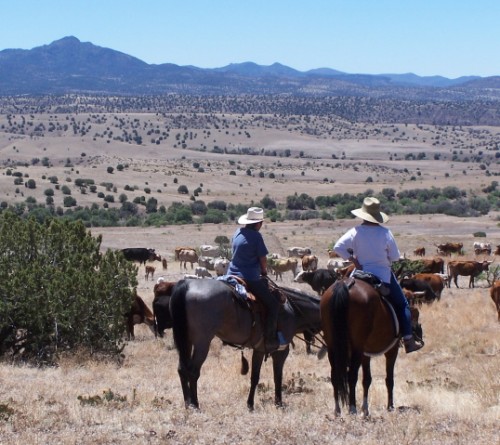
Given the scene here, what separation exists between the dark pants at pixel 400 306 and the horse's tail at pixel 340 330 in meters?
0.76

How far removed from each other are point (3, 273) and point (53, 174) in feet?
252

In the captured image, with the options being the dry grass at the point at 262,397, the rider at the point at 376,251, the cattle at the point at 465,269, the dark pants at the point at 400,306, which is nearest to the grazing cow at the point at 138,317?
the dry grass at the point at 262,397

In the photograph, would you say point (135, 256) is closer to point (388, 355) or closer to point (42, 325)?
point (42, 325)

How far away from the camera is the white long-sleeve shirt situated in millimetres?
10031

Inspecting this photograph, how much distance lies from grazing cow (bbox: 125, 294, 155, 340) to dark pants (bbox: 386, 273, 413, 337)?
32.1ft

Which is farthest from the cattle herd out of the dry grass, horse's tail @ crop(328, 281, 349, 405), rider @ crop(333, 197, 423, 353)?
horse's tail @ crop(328, 281, 349, 405)

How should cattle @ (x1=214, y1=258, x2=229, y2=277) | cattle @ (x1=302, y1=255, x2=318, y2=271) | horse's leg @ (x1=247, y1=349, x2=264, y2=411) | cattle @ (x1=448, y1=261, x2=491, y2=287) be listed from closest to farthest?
horse's leg @ (x1=247, y1=349, x2=264, y2=411), cattle @ (x1=448, y1=261, x2=491, y2=287), cattle @ (x1=214, y1=258, x2=229, y2=277), cattle @ (x1=302, y1=255, x2=318, y2=271)

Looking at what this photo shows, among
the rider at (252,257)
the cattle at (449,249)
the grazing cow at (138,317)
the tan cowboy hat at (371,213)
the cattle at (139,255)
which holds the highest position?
the tan cowboy hat at (371,213)

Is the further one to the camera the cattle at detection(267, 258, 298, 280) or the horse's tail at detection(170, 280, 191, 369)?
the cattle at detection(267, 258, 298, 280)

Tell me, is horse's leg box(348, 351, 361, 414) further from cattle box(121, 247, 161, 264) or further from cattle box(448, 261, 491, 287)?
cattle box(121, 247, 161, 264)

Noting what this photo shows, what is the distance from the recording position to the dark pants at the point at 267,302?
10.6 meters

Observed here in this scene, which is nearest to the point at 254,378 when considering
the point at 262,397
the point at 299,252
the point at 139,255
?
the point at 262,397

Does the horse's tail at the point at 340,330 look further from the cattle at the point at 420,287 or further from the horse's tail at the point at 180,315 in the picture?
the cattle at the point at 420,287

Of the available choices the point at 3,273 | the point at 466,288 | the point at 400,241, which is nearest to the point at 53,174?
the point at 400,241
